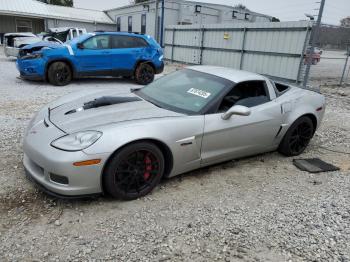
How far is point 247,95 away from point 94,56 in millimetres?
6268

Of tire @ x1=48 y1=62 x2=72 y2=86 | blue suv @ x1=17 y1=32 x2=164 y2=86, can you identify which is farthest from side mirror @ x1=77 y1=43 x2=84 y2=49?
tire @ x1=48 y1=62 x2=72 y2=86

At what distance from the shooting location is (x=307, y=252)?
8.50 ft

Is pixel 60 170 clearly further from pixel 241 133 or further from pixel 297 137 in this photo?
pixel 297 137

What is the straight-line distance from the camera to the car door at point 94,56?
8938mm

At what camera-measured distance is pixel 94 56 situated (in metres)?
9.05

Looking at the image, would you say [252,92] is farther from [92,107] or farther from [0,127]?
[0,127]

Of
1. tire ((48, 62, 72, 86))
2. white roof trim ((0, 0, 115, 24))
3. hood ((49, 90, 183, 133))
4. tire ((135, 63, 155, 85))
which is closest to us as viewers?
hood ((49, 90, 183, 133))

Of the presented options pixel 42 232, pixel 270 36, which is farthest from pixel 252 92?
pixel 270 36

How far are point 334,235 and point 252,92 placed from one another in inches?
78.6

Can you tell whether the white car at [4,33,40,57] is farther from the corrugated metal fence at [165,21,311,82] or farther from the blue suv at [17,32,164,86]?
the corrugated metal fence at [165,21,311,82]

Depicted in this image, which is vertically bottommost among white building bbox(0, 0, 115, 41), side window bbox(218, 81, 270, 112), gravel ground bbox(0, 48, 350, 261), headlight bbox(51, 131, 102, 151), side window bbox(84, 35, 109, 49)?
gravel ground bbox(0, 48, 350, 261)

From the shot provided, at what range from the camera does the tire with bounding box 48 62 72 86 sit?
875cm

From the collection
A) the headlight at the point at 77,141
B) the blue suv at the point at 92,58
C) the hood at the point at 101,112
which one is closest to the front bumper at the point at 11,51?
the blue suv at the point at 92,58

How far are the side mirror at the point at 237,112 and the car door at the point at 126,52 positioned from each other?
6.63 metres
